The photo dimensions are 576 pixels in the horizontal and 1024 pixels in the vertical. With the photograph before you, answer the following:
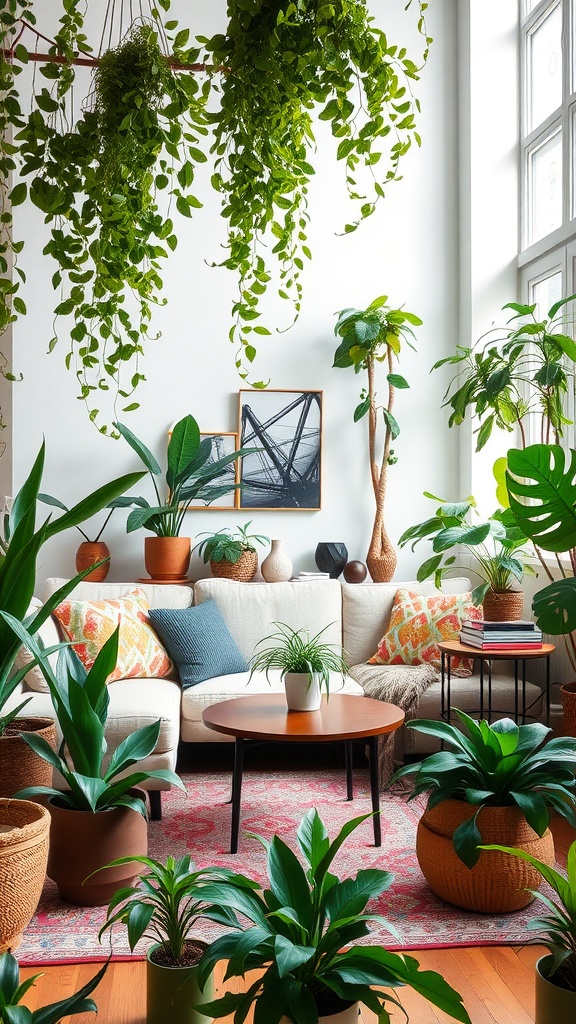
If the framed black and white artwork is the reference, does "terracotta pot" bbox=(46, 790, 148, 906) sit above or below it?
below

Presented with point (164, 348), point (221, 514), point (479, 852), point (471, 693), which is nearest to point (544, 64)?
point (164, 348)

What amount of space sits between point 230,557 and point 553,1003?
3065 mm

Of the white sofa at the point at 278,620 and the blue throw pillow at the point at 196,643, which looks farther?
the blue throw pillow at the point at 196,643

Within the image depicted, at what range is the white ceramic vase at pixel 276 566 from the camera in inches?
183

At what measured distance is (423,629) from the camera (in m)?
4.24

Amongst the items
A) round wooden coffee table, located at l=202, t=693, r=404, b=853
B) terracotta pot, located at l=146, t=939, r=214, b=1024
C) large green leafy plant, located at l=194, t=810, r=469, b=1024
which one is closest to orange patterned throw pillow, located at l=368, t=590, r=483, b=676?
round wooden coffee table, located at l=202, t=693, r=404, b=853

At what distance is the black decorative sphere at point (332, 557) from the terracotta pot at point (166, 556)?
0.71m

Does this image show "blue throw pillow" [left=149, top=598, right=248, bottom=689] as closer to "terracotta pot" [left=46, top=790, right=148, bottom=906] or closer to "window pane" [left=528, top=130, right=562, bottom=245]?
"terracotta pot" [left=46, top=790, right=148, bottom=906]

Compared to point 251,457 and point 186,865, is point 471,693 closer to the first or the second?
point 251,457

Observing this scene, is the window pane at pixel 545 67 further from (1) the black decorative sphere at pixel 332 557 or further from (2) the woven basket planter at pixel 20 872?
(2) the woven basket planter at pixel 20 872

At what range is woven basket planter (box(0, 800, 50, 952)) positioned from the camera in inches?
82.4

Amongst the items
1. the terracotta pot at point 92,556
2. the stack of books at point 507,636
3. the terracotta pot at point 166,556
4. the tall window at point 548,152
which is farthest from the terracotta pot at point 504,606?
the terracotta pot at point 92,556

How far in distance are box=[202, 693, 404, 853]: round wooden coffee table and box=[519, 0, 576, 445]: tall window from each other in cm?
172

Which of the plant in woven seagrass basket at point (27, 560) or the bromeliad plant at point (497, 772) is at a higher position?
the plant in woven seagrass basket at point (27, 560)
